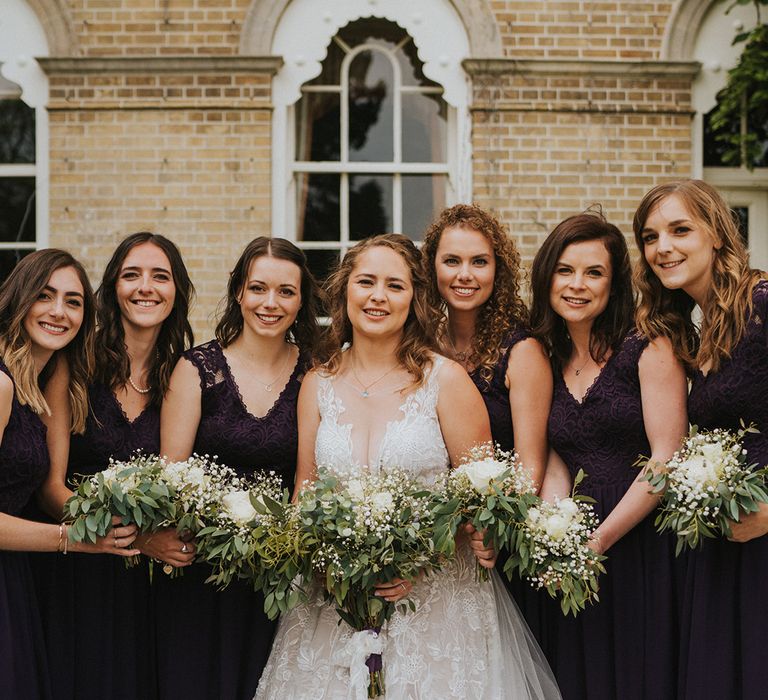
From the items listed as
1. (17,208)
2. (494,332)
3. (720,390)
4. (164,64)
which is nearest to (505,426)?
(494,332)

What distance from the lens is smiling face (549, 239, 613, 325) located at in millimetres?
3955

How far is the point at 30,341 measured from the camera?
12.6 ft

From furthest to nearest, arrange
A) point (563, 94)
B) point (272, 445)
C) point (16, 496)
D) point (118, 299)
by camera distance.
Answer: point (563, 94), point (118, 299), point (272, 445), point (16, 496)

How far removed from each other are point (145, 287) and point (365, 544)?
5.28ft

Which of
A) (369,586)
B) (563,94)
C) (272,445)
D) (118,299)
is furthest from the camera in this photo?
(563,94)

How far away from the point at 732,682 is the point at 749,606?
30 centimetres

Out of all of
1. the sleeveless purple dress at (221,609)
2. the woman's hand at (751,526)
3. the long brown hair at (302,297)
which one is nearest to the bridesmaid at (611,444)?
the woman's hand at (751,526)

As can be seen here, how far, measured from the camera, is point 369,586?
3393 mm

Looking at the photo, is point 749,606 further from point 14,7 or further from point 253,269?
point 14,7

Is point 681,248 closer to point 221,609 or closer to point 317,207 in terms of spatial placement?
point 221,609

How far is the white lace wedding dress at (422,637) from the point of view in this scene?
3.57 metres

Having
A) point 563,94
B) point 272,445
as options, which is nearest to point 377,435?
point 272,445

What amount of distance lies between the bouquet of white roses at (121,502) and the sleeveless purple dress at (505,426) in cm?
136

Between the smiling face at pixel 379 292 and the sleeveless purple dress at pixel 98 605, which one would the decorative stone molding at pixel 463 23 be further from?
the sleeveless purple dress at pixel 98 605
